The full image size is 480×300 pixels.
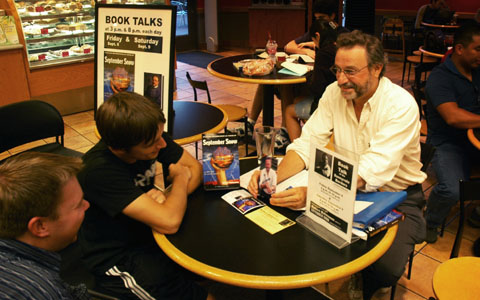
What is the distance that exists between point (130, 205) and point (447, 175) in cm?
217

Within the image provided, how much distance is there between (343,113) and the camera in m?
2.12

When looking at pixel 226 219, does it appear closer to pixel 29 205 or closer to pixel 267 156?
pixel 267 156

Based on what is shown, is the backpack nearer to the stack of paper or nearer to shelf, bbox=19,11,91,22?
the stack of paper

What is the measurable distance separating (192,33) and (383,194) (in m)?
9.31

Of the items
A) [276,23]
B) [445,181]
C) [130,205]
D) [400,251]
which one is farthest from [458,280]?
[276,23]

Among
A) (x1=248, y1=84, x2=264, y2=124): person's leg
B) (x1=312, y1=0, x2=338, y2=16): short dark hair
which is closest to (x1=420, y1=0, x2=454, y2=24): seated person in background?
(x1=312, y1=0, x2=338, y2=16): short dark hair

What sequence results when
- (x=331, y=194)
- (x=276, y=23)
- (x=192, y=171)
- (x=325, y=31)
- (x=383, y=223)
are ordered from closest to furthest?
(x=331, y=194) → (x=383, y=223) → (x=192, y=171) → (x=325, y=31) → (x=276, y=23)

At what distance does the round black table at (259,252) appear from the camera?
130cm

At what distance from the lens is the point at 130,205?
153 centimetres

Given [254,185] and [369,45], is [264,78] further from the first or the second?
[254,185]

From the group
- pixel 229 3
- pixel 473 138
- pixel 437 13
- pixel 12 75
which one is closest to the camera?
pixel 473 138

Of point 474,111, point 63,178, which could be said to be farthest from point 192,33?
point 63,178

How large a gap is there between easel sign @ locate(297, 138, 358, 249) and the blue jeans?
1575mm

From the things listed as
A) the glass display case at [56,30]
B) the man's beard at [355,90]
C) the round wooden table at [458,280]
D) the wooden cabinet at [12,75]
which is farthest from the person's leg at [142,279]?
the glass display case at [56,30]
